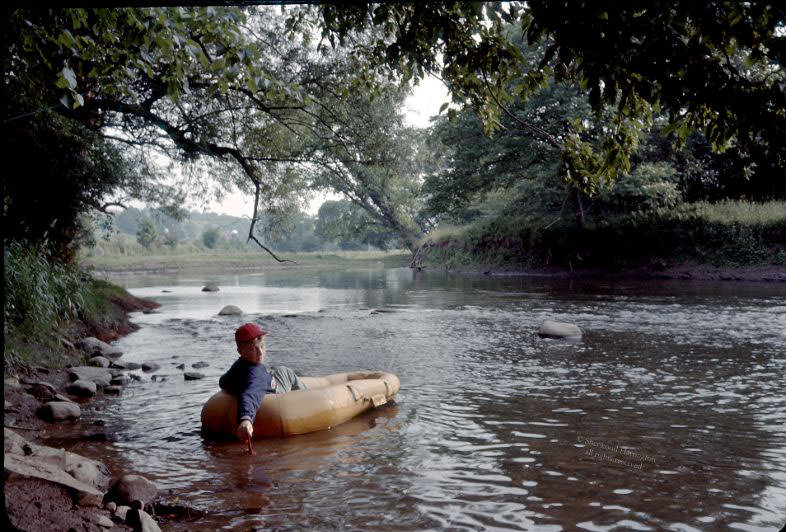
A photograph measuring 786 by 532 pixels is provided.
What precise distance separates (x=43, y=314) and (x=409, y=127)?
17514 millimetres

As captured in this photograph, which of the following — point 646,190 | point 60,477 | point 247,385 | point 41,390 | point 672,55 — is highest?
point 646,190

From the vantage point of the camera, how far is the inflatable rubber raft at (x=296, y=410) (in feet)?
17.5

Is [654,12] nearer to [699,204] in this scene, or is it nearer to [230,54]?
[230,54]

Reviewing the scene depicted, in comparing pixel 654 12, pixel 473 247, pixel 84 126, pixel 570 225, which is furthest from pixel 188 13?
pixel 473 247

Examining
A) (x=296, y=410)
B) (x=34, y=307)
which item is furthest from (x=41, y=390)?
(x=296, y=410)

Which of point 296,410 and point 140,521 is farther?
point 296,410

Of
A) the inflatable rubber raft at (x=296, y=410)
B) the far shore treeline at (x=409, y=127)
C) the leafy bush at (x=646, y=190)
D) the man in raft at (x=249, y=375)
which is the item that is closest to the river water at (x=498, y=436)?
the inflatable rubber raft at (x=296, y=410)

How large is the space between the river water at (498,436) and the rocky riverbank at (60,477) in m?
0.24

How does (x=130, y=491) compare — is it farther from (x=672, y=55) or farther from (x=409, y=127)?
(x=409, y=127)

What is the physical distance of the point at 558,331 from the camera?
410 inches

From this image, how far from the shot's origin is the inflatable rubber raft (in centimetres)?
533

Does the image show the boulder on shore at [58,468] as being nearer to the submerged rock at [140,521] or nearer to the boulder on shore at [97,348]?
the submerged rock at [140,521]

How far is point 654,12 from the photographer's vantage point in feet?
8.24

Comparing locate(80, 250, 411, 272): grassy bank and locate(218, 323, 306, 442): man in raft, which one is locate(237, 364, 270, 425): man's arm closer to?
locate(218, 323, 306, 442): man in raft
